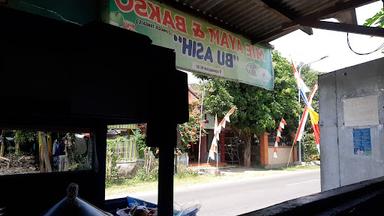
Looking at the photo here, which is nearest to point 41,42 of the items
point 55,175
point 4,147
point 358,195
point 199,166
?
point 358,195

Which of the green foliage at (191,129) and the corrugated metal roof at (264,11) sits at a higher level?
the corrugated metal roof at (264,11)

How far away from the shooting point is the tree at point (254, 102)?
761 inches

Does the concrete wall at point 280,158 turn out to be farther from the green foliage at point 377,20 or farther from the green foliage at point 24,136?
the green foliage at point 24,136

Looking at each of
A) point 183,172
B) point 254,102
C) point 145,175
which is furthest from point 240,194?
point 254,102

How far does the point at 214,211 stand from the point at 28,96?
9.09 metres

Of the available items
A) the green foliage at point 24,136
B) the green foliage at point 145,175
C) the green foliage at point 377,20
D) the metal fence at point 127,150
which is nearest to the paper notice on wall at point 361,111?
the green foliage at point 377,20

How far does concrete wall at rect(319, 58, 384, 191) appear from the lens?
4.22 meters

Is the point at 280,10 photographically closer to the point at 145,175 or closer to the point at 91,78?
the point at 91,78

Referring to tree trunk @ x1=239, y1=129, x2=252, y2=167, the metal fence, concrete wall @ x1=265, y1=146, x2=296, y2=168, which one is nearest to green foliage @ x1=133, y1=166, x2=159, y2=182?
the metal fence

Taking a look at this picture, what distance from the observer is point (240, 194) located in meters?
12.3

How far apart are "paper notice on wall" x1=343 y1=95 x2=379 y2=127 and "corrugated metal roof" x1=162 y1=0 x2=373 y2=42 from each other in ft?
4.65

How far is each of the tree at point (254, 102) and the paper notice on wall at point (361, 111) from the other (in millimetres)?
14392

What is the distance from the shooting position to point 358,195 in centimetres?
174

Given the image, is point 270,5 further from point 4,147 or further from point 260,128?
point 260,128
